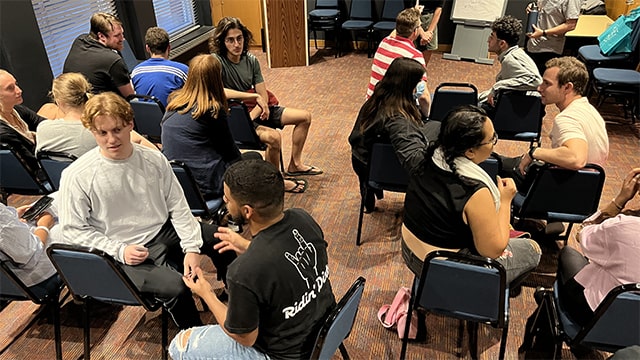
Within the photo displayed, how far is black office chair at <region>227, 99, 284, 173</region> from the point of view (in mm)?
3297

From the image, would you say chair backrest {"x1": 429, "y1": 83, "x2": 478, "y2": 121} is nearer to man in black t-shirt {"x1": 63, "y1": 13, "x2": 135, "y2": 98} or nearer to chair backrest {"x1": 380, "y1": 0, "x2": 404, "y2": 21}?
man in black t-shirt {"x1": 63, "y1": 13, "x2": 135, "y2": 98}

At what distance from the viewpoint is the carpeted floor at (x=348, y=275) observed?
238cm

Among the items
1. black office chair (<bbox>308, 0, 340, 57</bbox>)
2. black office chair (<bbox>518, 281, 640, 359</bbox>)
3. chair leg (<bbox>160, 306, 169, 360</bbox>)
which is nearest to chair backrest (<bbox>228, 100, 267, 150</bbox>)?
chair leg (<bbox>160, 306, 169, 360</bbox>)

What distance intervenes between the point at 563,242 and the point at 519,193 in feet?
1.85

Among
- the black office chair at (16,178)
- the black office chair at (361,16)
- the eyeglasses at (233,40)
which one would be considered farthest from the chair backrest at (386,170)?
the black office chair at (361,16)

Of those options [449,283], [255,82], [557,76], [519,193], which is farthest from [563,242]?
[255,82]

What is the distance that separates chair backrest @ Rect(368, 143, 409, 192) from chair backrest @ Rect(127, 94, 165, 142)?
64.8 inches

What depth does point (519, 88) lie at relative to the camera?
3.66 metres

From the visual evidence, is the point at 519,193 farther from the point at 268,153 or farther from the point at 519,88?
the point at 268,153

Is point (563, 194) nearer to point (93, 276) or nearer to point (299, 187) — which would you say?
point (299, 187)

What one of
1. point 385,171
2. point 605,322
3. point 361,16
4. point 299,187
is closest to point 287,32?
point 361,16

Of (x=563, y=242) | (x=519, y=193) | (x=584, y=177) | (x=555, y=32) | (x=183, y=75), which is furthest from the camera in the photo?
(x=555, y=32)

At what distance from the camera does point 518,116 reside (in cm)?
355

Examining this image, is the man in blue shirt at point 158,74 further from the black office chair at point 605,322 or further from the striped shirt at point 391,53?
the black office chair at point 605,322
